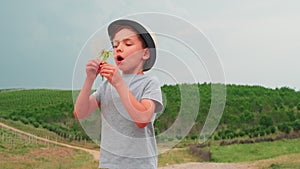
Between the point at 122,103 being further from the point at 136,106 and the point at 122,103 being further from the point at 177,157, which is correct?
the point at 177,157

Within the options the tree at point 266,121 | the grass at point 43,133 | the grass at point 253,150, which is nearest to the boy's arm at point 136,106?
the grass at point 43,133

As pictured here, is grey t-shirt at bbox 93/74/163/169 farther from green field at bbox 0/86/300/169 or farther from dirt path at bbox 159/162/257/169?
dirt path at bbox 159/162/257/169

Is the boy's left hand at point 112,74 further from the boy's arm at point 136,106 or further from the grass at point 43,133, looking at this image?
the grass at point 43,133

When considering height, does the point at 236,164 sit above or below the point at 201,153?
below

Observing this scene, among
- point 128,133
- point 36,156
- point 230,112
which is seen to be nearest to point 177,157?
point 36,156

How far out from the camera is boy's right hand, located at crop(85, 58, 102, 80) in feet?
4.96

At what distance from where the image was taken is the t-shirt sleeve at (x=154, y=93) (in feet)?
5.13

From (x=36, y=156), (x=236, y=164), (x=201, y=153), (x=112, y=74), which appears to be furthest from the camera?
(x=201, y=153)

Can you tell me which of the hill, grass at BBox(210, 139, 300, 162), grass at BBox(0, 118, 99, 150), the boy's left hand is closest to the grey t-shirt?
the boy's left hand

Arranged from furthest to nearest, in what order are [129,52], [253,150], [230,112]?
[230,112] < [253,150] < [129,52]

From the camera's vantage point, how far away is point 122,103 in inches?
60.8

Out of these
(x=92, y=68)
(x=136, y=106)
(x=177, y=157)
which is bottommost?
(x=177, y=157)

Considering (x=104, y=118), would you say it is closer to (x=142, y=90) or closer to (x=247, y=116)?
(x=142, y=90)

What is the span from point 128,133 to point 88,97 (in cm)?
16
